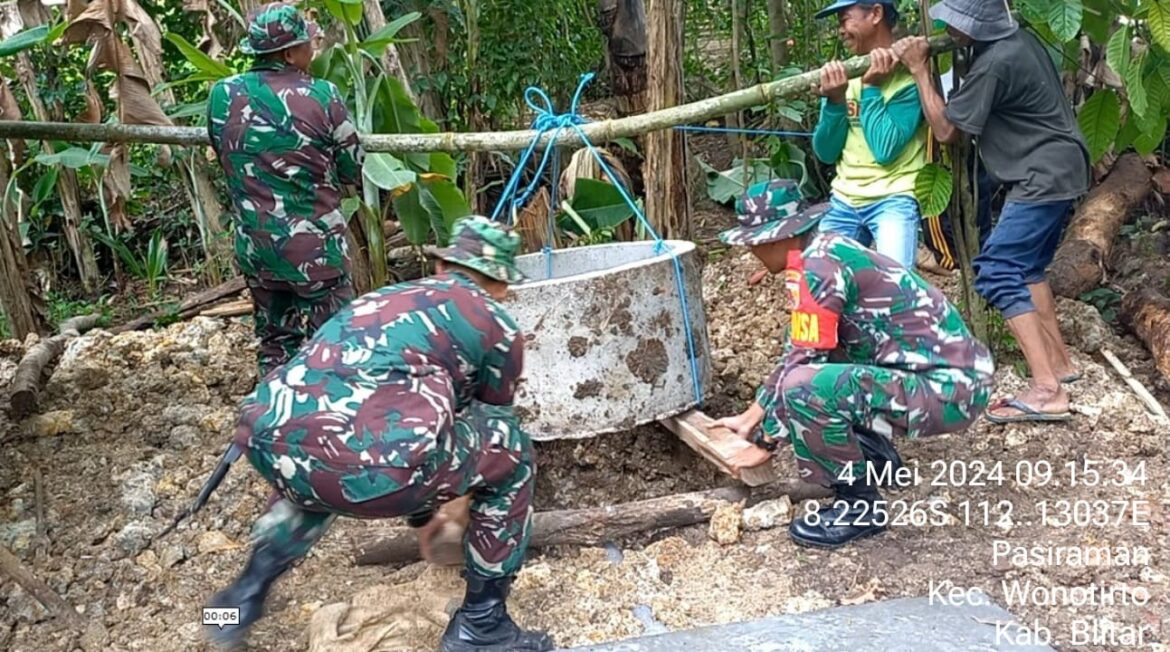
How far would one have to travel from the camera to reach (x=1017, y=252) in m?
4.01

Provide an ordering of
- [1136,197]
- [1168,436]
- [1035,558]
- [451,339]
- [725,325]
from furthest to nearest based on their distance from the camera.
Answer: [1136,197]
[725,325]
[1168,436]
[1035,558]
[451,339]

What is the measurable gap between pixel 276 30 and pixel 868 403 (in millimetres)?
2398

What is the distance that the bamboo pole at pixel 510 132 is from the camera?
4.01m

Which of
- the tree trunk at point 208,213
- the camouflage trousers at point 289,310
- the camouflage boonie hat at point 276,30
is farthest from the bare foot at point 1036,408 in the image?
the tree trunk at point 208,213

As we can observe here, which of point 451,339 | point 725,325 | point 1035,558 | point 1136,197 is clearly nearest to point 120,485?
point 451,339

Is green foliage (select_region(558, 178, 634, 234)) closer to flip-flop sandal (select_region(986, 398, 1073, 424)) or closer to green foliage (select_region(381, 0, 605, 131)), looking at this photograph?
green foliage (select_region(381, 0, 605, 131))

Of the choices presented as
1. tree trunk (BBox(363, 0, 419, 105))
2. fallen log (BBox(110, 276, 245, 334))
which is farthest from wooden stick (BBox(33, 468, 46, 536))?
tree trunk (BBox(363, 0, 419, 105))

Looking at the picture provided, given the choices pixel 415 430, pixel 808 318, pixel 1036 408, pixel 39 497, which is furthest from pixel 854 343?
pixel 39 497

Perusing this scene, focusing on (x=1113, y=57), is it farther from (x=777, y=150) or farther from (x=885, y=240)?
(x=777, y=150)

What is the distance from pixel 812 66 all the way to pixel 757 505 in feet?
12.8

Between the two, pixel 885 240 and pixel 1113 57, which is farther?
pixel 885 240

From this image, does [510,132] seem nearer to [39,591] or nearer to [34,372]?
[39,591]

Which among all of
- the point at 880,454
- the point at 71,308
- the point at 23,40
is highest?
the point at 23,40

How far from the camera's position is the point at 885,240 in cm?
413
